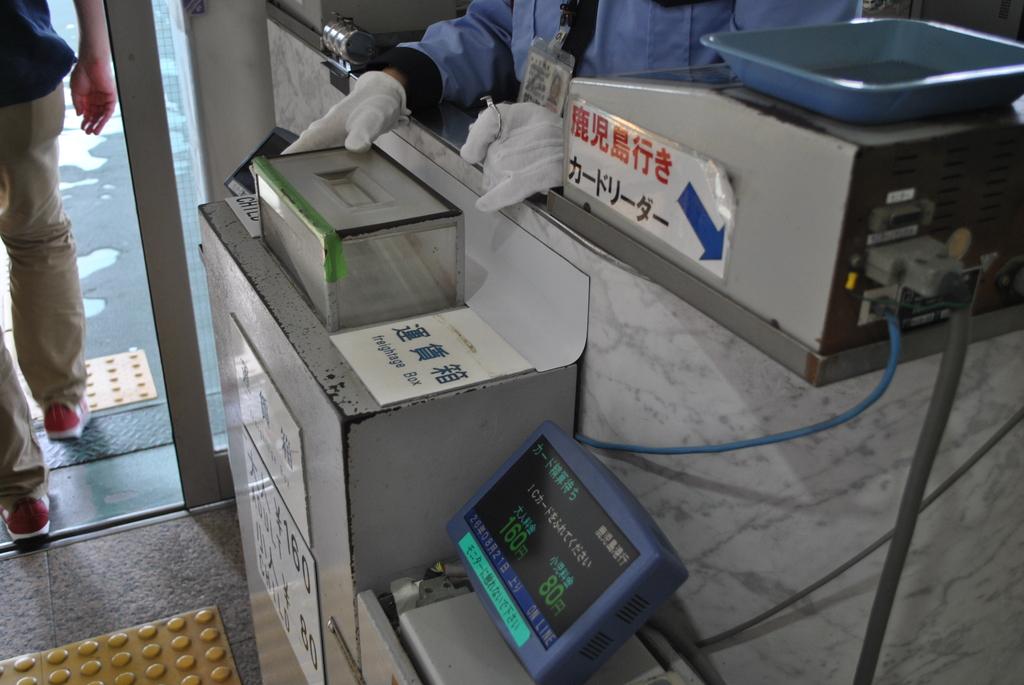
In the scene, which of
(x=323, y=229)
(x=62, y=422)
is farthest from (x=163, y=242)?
(x=323, y=229)

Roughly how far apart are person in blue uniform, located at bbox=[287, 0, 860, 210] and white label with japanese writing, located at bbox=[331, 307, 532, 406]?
16 cm

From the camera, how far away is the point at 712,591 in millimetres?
1023

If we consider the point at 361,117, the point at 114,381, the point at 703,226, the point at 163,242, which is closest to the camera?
the point at 703,226

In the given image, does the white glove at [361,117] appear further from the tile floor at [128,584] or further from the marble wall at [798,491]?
the tile floor at [128,584]

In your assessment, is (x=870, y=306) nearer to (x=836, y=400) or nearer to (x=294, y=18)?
(x=836, y=400)

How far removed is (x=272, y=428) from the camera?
1.24 metres

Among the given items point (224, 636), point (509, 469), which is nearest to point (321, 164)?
point (509, 469)

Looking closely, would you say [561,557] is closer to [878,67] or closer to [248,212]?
[878,67]

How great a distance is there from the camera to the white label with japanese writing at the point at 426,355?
1.01m

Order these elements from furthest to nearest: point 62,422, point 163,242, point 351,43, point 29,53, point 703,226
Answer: point 62,422, point 163,242, point 29,53, point 351,43, point 703,226

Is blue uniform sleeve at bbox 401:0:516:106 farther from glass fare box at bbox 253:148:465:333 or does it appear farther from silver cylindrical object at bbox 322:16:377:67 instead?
glass fare box at bbox 253:148:465:333

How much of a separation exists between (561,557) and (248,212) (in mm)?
770

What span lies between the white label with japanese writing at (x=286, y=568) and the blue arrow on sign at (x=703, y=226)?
68cm

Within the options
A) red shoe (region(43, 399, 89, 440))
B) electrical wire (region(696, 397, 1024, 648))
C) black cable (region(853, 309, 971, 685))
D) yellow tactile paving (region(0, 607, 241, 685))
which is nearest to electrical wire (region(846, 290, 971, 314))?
black cable (region(853, 309, 971, 685))
